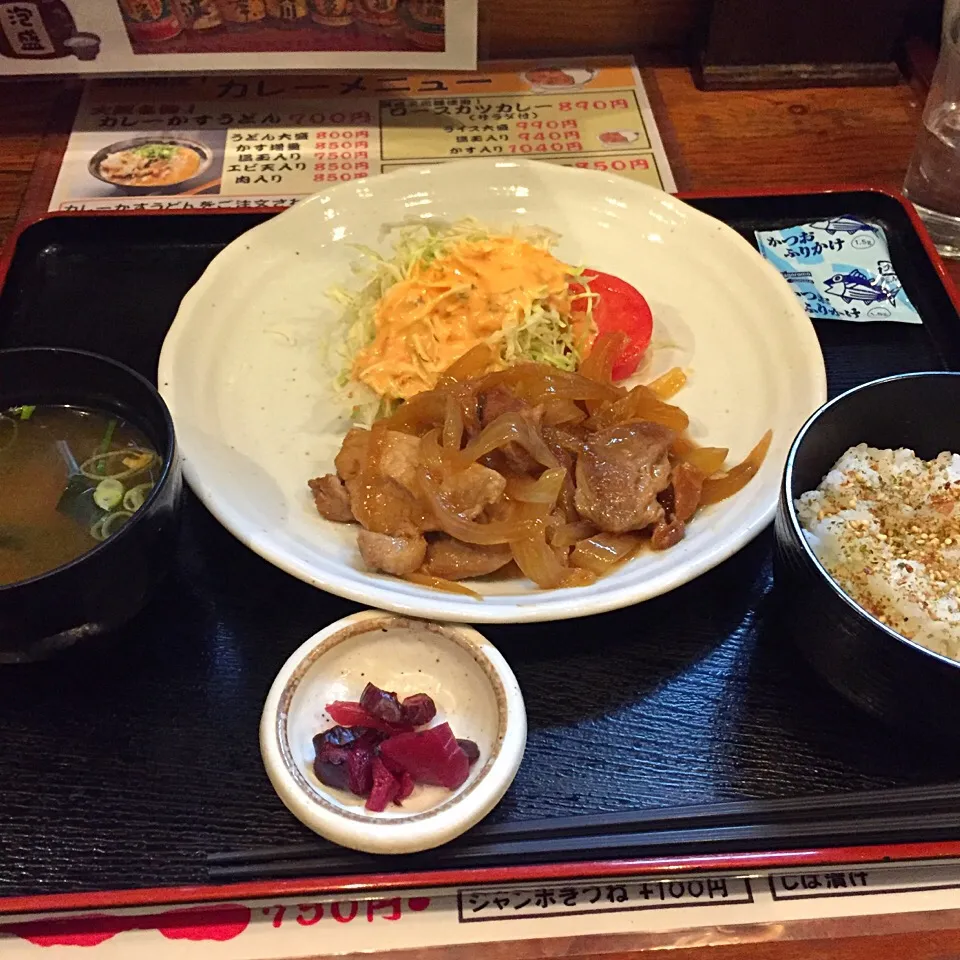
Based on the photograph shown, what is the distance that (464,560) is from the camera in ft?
5.57

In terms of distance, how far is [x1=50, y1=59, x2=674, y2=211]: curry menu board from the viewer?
2900 millimetres

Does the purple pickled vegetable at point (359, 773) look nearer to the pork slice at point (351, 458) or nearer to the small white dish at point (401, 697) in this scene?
the small white dish at point (401, 697)

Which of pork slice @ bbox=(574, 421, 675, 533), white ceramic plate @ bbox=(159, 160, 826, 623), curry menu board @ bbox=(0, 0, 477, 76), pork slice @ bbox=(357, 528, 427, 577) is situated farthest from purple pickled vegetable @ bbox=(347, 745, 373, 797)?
curry menu board @ bbox=(0, 0, 477, 76)

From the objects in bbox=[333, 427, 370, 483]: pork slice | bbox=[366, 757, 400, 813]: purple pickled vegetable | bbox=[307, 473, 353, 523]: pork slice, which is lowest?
bbox=[307, 473, 353, 523]: pork slice

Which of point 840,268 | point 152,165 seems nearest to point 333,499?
point 840,268

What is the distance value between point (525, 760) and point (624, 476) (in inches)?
22.7

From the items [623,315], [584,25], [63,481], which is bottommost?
[584,25]

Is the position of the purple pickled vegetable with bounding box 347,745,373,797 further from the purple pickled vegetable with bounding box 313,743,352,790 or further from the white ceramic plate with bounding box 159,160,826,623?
the white ceramic plate with bounding box 159,160,826,623

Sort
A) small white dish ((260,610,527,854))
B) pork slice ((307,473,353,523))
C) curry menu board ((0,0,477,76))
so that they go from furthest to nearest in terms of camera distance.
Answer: curry menu board ((0,0,477,76))
pork slice ((307,473,353,523))
small white dish ((260,610,527,854))

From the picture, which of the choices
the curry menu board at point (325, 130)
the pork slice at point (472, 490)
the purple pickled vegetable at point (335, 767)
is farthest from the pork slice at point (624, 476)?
the curry menu board at point (325, 130)

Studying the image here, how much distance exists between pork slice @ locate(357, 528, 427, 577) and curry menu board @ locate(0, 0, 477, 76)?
1.90 meters

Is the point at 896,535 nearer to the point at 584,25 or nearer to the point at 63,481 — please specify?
the point at 63,481

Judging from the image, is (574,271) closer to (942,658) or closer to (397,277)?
(397,277)

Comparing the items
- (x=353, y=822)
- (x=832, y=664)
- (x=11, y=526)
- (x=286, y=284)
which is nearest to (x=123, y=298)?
(x=286, y=284)
